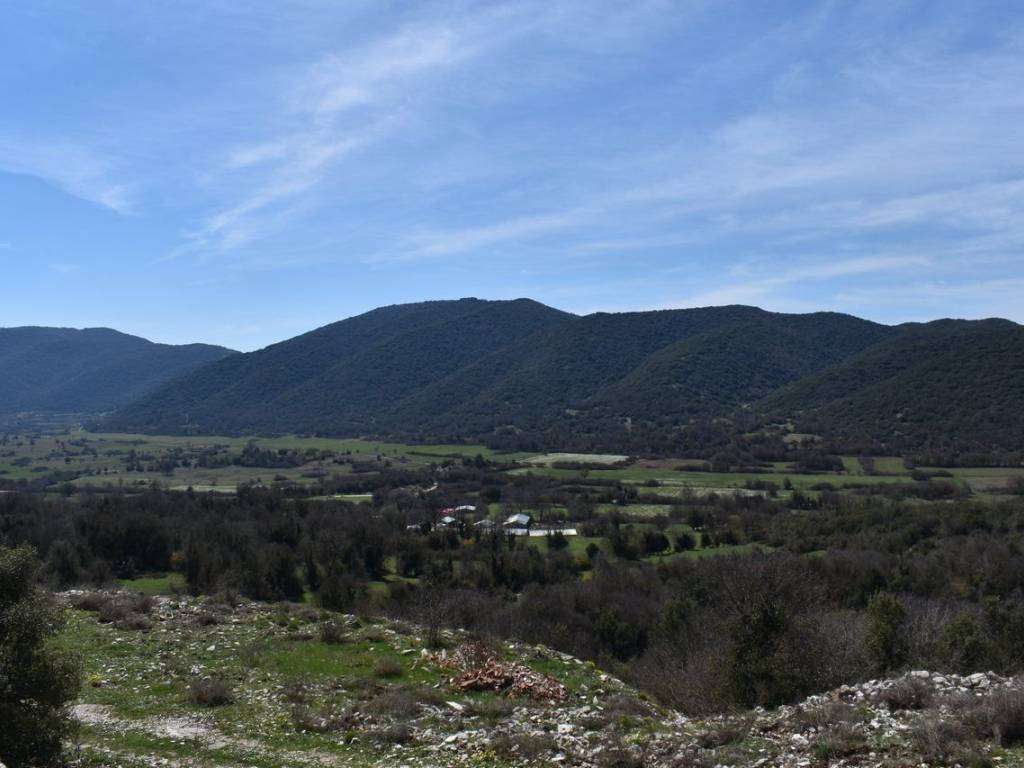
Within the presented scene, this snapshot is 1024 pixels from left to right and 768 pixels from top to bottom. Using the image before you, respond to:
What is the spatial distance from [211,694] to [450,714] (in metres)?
5.07

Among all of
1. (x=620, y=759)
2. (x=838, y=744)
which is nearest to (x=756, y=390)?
(x=838, y=744)

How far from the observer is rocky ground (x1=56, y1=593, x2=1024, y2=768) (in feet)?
35.9

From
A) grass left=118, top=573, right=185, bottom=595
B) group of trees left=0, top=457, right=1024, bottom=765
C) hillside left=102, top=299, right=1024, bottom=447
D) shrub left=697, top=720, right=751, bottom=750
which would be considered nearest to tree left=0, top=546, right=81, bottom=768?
group of trees left=0, top=457, right=1024, bottom=765

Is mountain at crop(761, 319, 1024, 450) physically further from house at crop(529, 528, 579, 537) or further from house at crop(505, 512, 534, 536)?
house at crop(505, 512, 534, 536)

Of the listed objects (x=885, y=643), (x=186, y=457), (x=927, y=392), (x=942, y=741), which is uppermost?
(x=927, y=392)

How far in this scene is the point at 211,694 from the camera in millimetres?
15469

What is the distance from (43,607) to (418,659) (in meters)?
9.53

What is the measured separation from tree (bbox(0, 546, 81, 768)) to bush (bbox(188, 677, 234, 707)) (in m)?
4.07

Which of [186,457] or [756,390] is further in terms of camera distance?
[756,390]

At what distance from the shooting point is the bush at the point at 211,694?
1541 cm

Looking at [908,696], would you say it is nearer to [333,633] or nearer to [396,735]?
[396,735]

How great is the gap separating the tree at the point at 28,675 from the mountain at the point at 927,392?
11191cm

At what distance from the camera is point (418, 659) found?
19.0 meters

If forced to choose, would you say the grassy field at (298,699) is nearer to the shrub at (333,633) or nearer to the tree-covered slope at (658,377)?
the shrub at (333,633)
